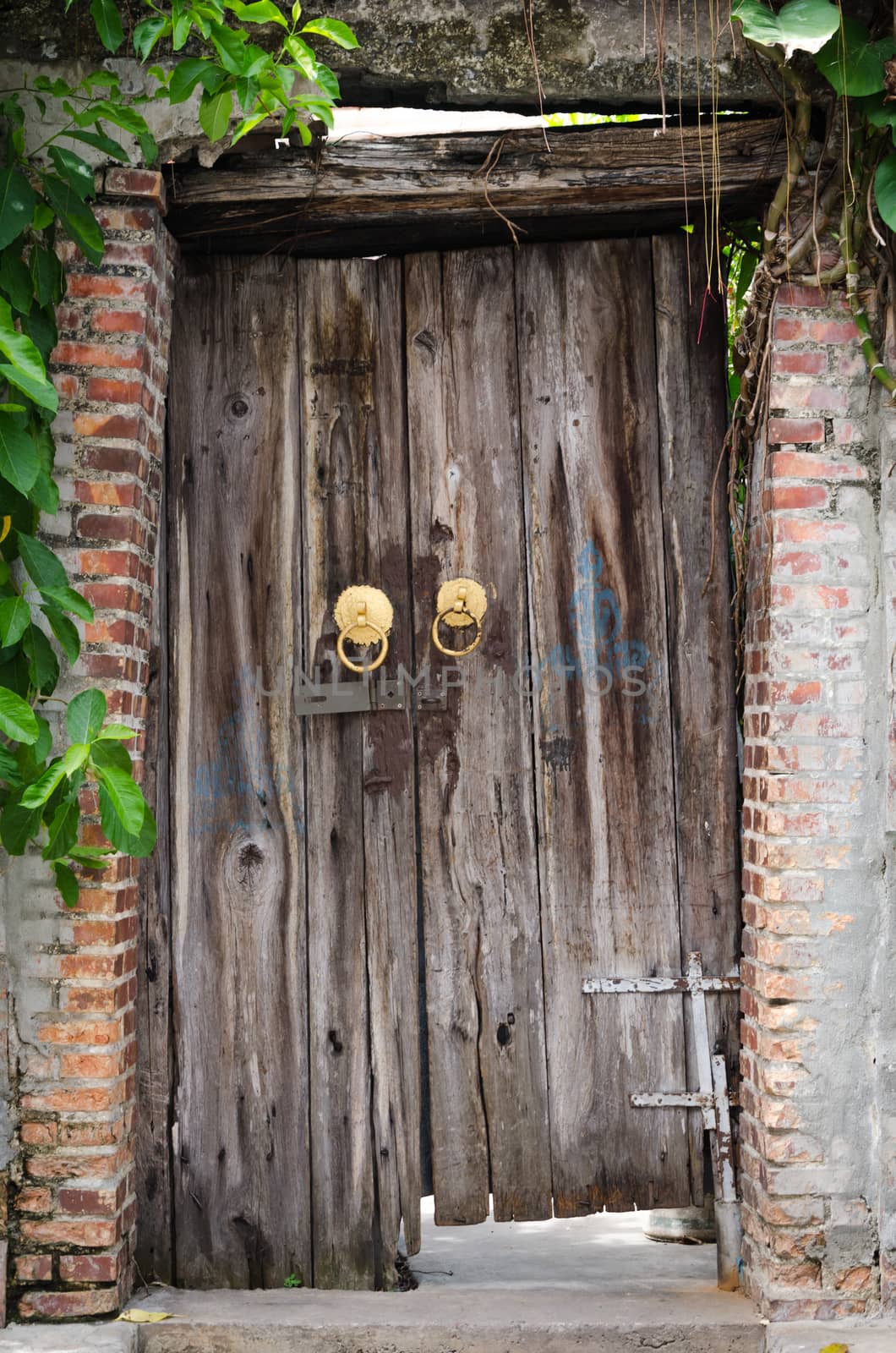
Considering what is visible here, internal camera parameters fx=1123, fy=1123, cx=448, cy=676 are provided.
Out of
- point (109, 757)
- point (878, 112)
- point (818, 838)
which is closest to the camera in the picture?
point (109, 757)

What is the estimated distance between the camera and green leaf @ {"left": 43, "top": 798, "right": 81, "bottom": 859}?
6.60 ft

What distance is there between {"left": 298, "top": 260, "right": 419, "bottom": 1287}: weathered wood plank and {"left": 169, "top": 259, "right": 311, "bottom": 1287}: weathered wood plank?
0.05 m

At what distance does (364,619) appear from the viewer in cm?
263

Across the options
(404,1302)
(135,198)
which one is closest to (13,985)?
(404,1302)

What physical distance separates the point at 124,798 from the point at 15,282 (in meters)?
1.08

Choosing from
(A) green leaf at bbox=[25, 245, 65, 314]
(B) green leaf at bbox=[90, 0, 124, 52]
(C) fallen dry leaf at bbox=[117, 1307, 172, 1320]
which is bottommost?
(C) fallen dry leaf at bbox=[117, 1307, 172, 1320]

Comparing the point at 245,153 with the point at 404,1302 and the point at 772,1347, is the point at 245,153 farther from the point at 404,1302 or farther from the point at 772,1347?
the point at 772,1347

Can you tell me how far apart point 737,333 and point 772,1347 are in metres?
2.15

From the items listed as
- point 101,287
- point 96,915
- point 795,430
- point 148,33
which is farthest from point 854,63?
point 96,915

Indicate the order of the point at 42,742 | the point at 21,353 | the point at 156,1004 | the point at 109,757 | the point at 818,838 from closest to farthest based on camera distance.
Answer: the point at 21,353 → the point at 109,757 → the point at 42,742 → the point at 818,838 → the point at 156,1004

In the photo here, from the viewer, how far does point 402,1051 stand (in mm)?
2625

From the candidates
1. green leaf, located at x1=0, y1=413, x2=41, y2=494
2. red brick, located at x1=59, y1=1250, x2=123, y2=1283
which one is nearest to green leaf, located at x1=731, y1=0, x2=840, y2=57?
green leaf, located at x1=0, y1=413, x2=41, y2=494

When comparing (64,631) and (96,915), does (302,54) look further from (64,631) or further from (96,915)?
(96,915)

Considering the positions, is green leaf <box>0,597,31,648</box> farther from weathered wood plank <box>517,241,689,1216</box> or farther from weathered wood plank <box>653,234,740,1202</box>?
weathered wood plank <box>653,234,740,1202</box>
